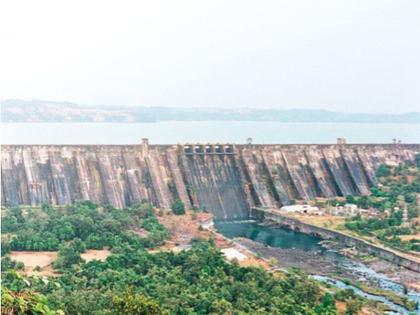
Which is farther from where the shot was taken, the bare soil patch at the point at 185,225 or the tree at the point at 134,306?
the bare soil patch at the point at 185,225

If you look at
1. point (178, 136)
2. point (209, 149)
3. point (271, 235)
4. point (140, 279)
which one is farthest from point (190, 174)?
point (178, 136)

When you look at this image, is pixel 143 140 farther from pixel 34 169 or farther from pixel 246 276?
pixel 246 276

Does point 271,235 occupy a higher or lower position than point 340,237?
lower

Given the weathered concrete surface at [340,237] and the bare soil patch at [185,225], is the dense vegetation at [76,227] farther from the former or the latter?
the weathered concrete surface at [340,237]

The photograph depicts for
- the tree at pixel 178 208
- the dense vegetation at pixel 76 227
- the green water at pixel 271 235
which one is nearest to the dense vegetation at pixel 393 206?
the green water at pixel 271 235

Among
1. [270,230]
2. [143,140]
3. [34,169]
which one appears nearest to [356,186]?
[270,230]

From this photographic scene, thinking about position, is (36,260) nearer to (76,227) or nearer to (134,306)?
(76,227)
